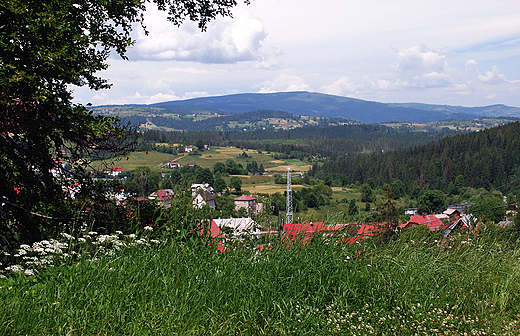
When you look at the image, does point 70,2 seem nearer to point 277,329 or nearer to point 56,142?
point 56,142

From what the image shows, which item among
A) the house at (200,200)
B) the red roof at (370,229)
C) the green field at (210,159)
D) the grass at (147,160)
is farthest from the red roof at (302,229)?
→ the grass at (147,160)

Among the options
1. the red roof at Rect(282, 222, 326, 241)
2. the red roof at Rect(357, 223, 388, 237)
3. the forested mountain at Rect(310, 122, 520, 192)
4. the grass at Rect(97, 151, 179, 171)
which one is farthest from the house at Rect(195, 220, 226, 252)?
the forested mountain at Rect(310, 122, 520, 192)

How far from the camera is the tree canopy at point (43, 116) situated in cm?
491

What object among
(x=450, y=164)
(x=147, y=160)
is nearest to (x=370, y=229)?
(x=147, y=160)

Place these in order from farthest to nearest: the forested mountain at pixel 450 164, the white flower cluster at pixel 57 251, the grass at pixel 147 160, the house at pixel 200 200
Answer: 1. the forested mountain at pixel 450 164
2. the grass at pixel 147 160
3. the house at pixel 200 200
4. the white flower cluster at pixel 57 251

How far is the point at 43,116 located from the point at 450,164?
13335 cm

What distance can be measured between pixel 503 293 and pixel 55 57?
5.63 metres

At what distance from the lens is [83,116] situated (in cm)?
554

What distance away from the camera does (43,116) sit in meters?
5.29

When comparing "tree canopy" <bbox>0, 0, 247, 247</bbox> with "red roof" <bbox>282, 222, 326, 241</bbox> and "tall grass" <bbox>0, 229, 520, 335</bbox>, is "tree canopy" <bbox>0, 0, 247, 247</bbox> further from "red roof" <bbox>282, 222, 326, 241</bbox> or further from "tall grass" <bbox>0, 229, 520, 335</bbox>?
"red roof" <bbox>282, 222, 326, 241</bbox>

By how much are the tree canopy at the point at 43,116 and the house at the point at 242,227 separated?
2.18m

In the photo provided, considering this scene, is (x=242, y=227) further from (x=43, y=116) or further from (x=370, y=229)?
(x=43, y=116)

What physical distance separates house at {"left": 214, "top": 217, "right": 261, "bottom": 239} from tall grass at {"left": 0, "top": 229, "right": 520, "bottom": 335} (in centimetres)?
39

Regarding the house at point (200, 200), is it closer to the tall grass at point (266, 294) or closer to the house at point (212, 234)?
the house at point (212, 234)
